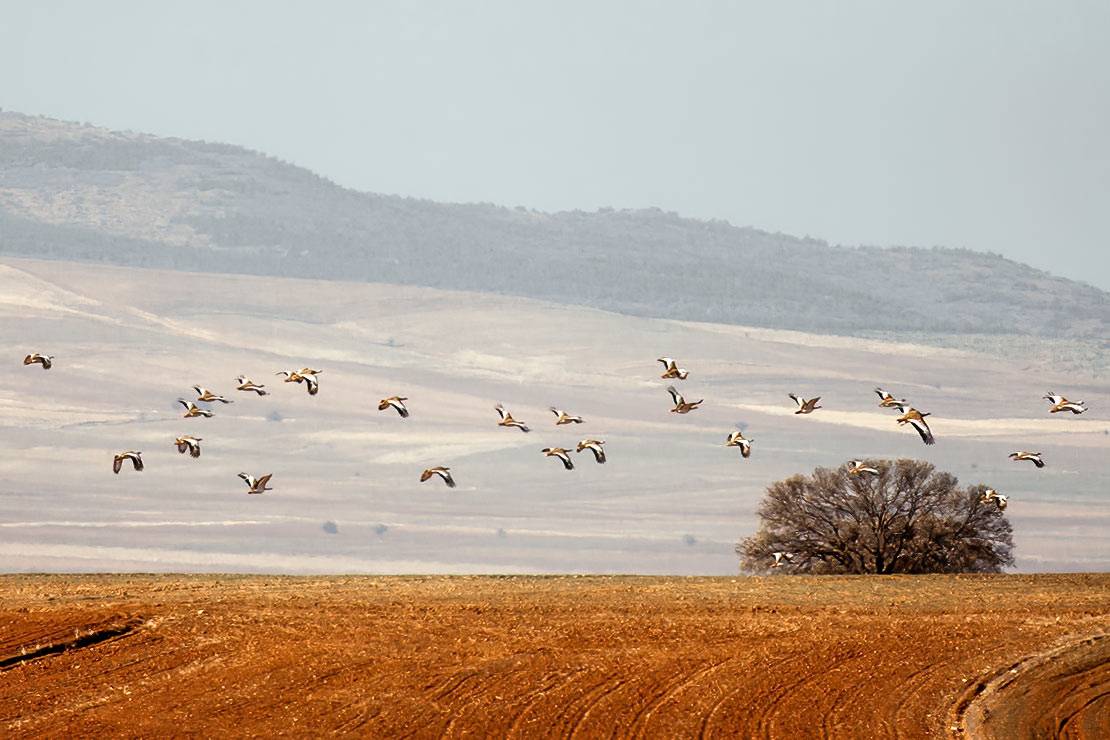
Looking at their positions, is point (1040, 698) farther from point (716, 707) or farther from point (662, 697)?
point (662, 697)

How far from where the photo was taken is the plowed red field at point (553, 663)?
26422mm

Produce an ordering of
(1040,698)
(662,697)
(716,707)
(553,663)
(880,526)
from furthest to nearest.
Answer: (880,526) → (553,663) → (1040,698) → (662,697) → (716,707)

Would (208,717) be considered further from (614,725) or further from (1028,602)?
(1028,602)

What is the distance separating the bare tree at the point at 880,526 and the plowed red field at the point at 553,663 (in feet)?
61.3

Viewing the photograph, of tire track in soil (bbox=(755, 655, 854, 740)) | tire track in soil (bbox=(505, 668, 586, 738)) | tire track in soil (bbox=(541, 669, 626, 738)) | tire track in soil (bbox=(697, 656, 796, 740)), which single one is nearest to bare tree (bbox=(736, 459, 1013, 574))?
tire track in soil (bbox=(755, 655, 854, 740))

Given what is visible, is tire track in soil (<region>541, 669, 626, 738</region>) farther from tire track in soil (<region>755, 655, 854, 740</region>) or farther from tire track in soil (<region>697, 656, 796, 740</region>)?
tire track in soil (<region>755, 655, 854, 740</region>)

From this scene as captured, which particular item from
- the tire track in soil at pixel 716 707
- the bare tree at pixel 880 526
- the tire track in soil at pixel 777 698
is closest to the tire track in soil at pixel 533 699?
the tire track in soil at pixel 716 707

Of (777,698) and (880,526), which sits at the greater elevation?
(880,526)

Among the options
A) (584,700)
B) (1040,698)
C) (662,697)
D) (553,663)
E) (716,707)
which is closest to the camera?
(716,707)

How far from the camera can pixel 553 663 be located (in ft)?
99.5

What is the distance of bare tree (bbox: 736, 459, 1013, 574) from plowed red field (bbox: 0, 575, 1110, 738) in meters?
18.7

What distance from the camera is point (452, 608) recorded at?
3694 centimetres

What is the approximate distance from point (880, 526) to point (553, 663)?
103 feet

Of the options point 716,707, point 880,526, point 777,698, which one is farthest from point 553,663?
point 880,526
